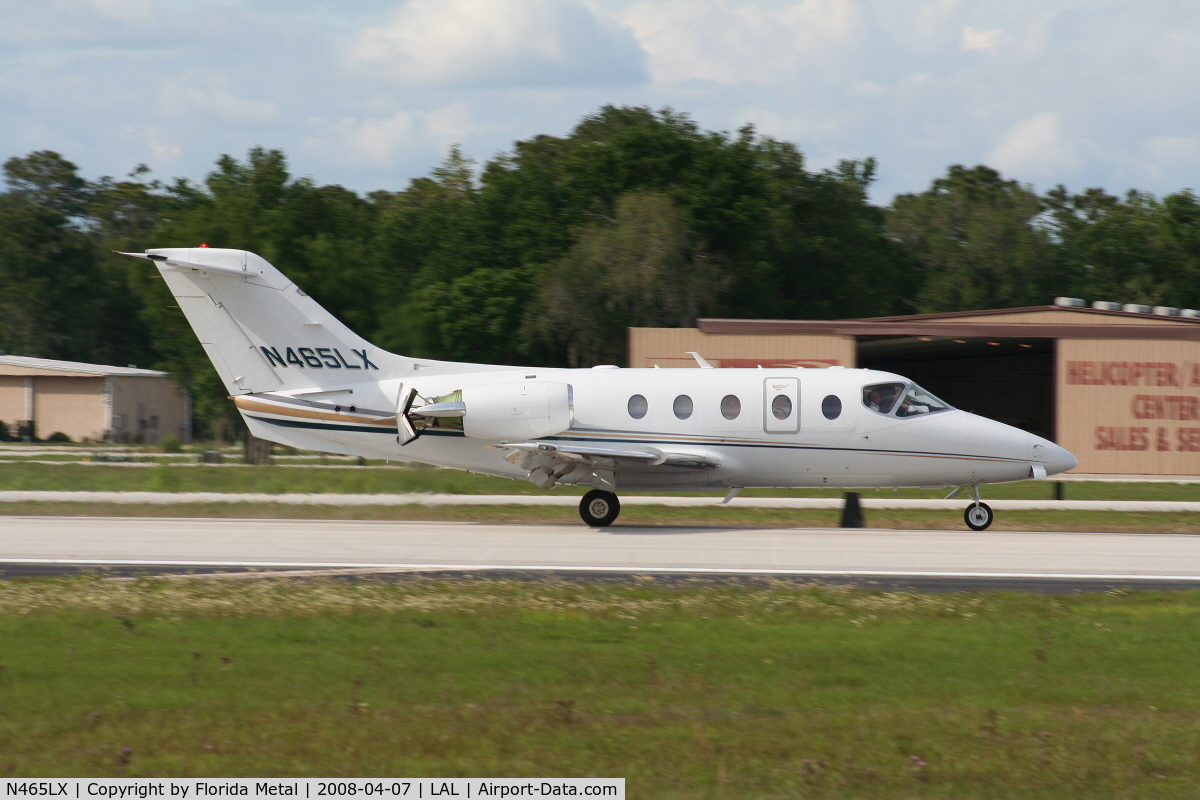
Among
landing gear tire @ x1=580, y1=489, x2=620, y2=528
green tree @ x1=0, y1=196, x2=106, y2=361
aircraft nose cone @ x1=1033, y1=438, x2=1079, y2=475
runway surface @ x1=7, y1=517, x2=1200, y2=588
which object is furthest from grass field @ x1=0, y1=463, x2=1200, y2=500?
green tree @ x1=0, y1=196, x2=106, y2=361

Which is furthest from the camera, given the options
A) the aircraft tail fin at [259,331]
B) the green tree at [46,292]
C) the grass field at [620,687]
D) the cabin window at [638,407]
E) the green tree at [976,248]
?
the green tree at [46,292]

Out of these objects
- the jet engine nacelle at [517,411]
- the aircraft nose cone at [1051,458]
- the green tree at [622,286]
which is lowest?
the aircraft nose cone at [1051,458]

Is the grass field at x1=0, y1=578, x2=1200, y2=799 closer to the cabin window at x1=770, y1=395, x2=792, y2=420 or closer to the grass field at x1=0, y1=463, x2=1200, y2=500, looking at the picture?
the cabin window at x1=770, y1=395, x2=792, y2=420

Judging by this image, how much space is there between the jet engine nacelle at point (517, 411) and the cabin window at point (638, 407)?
1174 millimetres

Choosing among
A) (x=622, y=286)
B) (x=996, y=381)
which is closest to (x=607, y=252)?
(x=622, y=286)

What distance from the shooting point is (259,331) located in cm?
2111

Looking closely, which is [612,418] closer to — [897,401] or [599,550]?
[599,550]

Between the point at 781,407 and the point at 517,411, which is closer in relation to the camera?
the point at 517,411

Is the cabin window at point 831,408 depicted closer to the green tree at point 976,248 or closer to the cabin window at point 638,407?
the cabin window at point 638,407

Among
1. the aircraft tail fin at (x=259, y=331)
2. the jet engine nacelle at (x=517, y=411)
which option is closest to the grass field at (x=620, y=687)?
the jet engine nacelle at (x=517, y=411)

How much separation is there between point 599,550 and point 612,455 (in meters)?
2.74

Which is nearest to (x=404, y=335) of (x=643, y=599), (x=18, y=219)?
(x=643, y=599)

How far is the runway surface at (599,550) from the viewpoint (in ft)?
52.0

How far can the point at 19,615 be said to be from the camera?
1205cm
